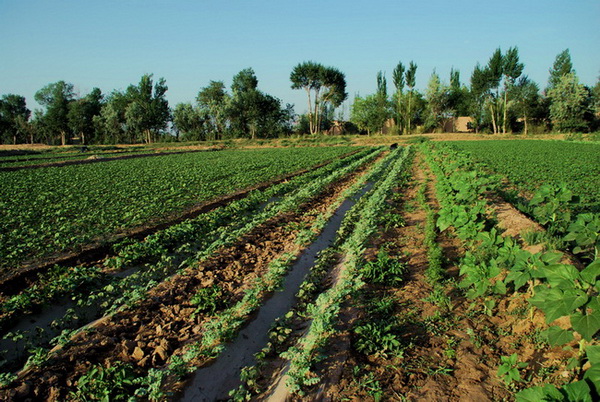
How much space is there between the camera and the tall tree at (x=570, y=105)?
149 feet

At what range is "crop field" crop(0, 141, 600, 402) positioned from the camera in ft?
10.5

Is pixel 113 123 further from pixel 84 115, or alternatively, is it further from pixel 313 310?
pixel 313 310

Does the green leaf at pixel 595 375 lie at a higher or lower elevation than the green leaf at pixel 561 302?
lower

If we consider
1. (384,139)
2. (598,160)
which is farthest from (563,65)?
(598,160)

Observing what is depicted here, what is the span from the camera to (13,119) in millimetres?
70000

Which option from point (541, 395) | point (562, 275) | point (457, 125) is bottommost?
point (541, 395)

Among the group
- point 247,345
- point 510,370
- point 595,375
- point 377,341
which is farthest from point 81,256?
point 595,375

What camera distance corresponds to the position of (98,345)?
400 centimetres

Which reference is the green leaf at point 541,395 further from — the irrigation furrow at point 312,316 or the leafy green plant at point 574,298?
the irrigation furrow at point 312,316

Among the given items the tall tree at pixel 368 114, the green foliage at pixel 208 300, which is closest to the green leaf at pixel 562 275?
the green foliage at pixel 208 300

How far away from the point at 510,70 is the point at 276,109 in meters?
39.4

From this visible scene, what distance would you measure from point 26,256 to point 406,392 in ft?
24.9

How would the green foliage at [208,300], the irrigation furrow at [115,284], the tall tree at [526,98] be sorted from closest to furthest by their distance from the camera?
the irrigation furrow at [115,284] → the green foliage at [208,300] → the tall tree at [526,98]

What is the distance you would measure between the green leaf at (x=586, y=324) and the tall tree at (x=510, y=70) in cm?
5909
